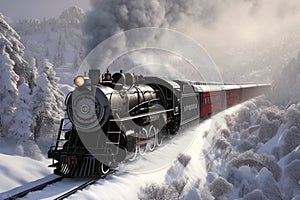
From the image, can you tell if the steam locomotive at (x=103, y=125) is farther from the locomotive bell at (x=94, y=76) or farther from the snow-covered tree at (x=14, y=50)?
the snow-covered tree at (x=14, y=50)

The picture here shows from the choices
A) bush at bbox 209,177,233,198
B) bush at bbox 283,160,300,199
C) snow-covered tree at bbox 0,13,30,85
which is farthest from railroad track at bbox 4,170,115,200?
snow-covered tree at bbox 0,13,30,85

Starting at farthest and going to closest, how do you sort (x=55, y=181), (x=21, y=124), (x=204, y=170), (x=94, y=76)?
(x=21, y=124), (x=204, y=170), (x=94, y=76), (x=55, y=181)

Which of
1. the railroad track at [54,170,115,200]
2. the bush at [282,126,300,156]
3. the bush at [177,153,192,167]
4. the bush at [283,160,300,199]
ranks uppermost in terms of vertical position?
the railroad track at [54,170,115,200]

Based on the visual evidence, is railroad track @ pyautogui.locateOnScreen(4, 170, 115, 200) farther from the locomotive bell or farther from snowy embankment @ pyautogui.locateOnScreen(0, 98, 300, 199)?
the locomotive bell

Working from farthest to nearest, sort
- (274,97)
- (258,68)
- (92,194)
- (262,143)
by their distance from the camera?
(258,68)
(274,97)
(262,143)
(92,194)

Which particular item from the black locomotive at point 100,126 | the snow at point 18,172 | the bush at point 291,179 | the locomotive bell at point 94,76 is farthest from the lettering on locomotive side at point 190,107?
the snow at point 18,172

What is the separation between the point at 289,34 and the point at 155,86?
210 meters

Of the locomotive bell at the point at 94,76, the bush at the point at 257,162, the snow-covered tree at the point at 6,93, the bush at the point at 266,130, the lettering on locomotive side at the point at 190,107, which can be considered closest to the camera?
the locomotive bell at the point at 94,76

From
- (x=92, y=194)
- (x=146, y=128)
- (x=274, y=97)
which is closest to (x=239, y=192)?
(x=146, y=128)

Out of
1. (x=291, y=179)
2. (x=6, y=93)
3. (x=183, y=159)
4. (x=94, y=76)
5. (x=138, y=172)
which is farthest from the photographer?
(x=6, y=93)

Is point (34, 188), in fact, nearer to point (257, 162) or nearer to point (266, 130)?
point (257, 162)

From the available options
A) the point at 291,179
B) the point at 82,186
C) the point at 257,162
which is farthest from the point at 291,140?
the point at 82,186

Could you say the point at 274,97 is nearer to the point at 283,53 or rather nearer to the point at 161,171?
the point at 161,171

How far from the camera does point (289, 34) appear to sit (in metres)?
197
